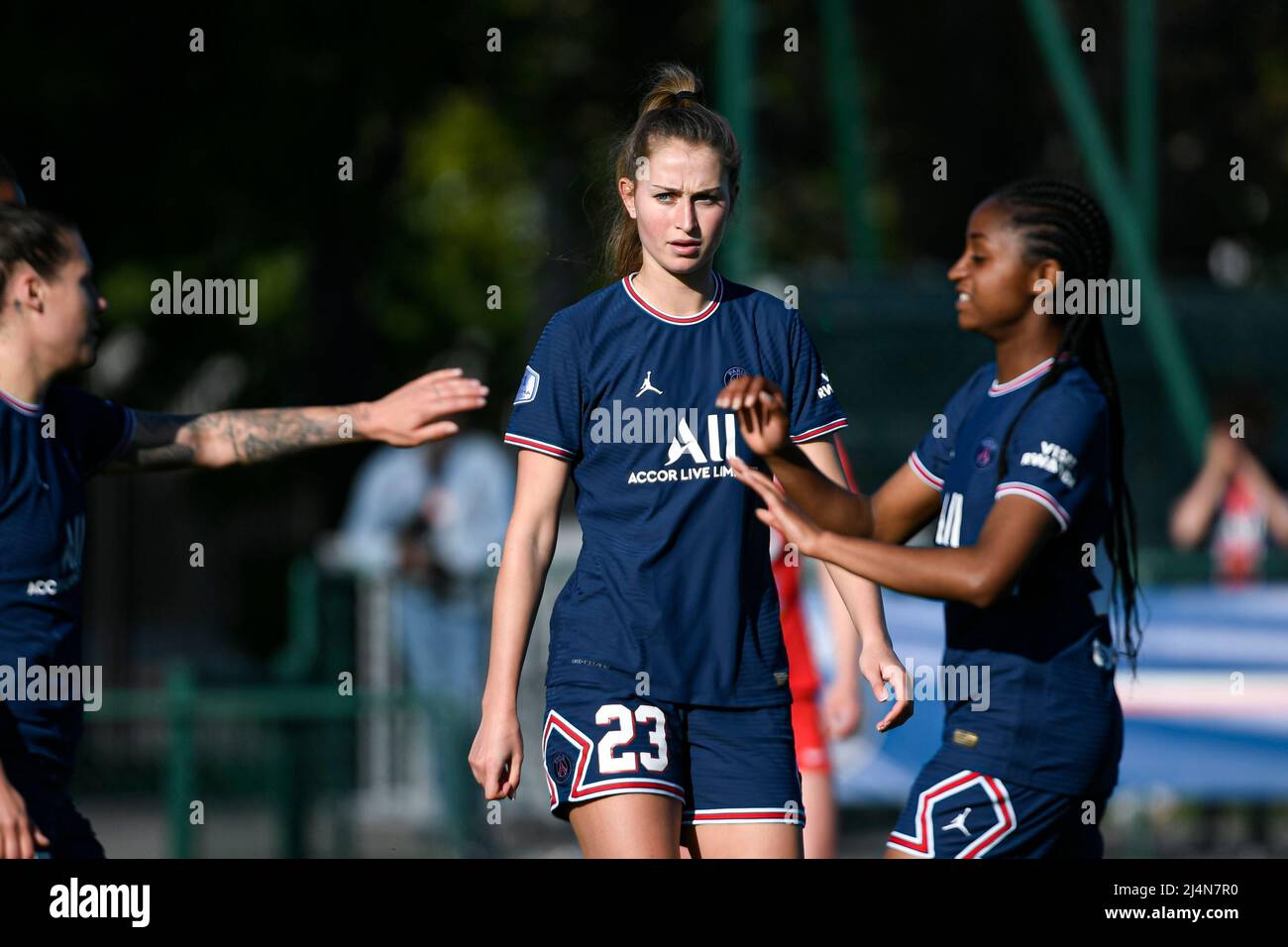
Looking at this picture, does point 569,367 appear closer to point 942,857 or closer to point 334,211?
point 942,857

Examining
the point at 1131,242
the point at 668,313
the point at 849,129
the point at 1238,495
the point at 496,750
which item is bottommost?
the point at 496,750

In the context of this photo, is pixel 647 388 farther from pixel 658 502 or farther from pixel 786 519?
pixel 786 519

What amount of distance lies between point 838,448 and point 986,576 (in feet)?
2.35

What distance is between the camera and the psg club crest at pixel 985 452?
16.7ft

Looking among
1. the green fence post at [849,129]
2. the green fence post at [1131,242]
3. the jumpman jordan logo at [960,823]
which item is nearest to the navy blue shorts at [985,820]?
the jumpman jordan logo at [960,823]

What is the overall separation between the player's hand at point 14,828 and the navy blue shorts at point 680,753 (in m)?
1.29

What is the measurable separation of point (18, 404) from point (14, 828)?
1.14 m

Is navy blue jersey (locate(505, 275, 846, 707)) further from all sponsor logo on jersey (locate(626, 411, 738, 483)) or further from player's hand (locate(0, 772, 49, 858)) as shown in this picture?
player's hand (locate(0, 772, 49, 858))

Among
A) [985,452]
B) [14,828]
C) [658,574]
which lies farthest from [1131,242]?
[14,828]

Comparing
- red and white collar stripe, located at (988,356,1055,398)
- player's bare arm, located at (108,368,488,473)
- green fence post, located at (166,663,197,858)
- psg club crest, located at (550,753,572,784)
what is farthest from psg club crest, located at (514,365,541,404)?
green fence post, located at (166,663,197,858)

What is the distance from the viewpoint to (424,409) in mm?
5312

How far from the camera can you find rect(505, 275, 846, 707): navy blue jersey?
4.90m

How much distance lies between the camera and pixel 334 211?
667 inches

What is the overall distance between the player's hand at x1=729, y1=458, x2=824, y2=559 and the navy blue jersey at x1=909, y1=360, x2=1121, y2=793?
1.84ft
